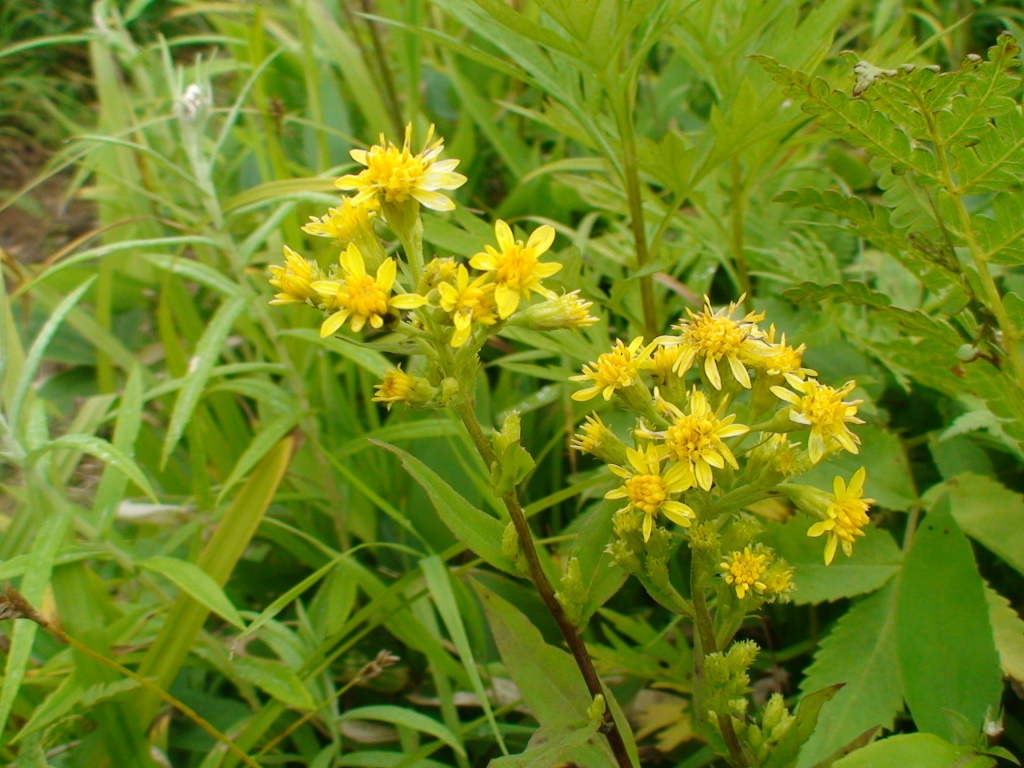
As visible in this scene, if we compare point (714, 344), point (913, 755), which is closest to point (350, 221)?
point (714, 344)

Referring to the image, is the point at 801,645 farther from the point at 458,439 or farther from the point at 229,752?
the point at 229,752

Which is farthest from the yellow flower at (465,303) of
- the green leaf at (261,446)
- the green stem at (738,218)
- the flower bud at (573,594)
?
the green stem at (738,218)

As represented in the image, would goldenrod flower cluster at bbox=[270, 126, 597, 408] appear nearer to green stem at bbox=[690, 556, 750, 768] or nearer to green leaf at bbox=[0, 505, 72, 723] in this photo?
green stem at bbox=[690, 556, 750, 768]

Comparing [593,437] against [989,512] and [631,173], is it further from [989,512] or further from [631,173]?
[989,512]

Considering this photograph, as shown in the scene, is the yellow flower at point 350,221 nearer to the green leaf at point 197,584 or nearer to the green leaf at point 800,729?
the green leaf at point 197,584

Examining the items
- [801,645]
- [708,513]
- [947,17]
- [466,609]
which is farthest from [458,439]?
[947,17]

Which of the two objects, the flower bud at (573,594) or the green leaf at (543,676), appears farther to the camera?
the green leaf at (543,676)

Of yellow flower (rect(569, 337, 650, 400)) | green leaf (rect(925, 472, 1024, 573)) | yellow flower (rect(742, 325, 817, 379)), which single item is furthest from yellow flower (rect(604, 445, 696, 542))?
green leaf (rect(925, 472, 1024, 573))
